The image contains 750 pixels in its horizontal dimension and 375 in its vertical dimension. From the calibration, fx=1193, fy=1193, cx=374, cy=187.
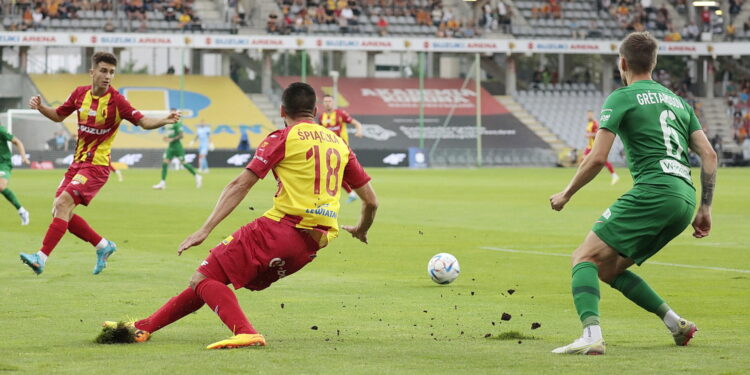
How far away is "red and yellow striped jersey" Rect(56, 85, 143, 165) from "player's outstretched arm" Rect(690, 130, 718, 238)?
6.47 metres

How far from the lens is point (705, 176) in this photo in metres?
7.68

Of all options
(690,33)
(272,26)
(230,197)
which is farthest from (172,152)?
(690,33)

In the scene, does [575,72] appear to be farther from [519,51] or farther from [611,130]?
[611,130]

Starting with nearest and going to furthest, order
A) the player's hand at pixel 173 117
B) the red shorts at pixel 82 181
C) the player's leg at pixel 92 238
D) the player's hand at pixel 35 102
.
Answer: the player's hand at pixel 173 117
the player's hand at pixel 35 102
the red shorts at pixel 82 181
the player's leg at pixel 92 238

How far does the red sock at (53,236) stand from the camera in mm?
12258

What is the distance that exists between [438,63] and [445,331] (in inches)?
2267

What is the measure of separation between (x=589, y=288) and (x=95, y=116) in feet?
22.6

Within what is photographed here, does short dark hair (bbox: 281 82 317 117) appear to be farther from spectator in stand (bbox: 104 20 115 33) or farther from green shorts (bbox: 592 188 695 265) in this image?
spectator in stand (bbox: 104 20 115 33)

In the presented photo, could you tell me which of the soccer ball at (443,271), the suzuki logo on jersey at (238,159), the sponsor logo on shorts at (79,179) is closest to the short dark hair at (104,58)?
the sponsor logo on shorts at (79,179)

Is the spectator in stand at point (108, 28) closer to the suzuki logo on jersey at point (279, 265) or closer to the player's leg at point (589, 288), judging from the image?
the suzuki logo on jersey at point (279, 265)

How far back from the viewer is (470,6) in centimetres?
6588

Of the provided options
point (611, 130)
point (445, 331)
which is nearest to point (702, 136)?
point (611, 130)

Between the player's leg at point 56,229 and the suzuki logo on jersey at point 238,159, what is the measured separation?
40014 millimetres

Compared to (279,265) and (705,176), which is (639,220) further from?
(279,265)
